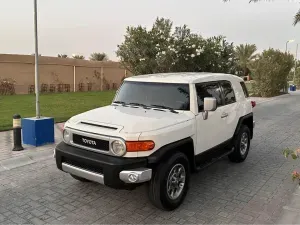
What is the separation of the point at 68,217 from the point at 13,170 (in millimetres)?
2340

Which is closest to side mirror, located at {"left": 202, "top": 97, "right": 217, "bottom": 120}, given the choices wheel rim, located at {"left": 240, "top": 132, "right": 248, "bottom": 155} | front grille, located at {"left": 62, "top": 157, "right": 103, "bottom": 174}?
front grille, located at {"left": 62, "top": 157, "right": 103, "bottom": 174}

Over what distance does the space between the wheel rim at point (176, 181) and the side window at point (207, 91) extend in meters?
1.07

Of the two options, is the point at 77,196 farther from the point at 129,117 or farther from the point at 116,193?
the point at 129,117

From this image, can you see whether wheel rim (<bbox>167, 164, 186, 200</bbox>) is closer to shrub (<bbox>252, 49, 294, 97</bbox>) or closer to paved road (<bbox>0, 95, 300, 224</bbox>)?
paved road (<bbox>0, 95, 300, 224</bbox>)

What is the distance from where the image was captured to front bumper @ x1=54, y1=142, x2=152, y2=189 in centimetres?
367

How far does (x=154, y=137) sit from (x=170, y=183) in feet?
2.51

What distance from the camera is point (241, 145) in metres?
6.32

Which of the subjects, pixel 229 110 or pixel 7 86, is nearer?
pixel 229 110

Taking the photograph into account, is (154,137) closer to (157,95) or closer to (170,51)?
(157,95)

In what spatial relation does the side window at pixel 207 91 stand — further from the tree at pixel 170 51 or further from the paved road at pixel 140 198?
the tree at pixel 170 51

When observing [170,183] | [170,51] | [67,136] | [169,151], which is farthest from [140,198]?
[170,51]

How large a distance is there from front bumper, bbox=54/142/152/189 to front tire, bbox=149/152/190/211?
210 millimetres

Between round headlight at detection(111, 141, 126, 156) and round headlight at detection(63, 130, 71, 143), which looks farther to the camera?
round headlight at detection(63, 130, 71, 143)

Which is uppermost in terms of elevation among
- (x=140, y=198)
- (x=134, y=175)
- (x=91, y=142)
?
(x=91, y=142)
